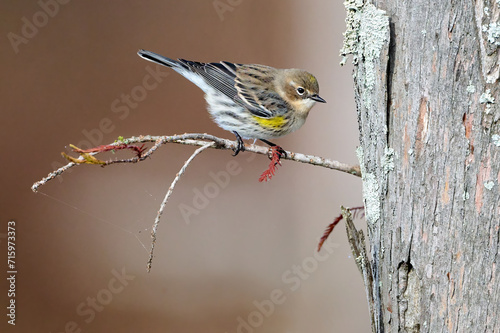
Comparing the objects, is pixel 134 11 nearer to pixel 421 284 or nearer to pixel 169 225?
pixel 169 225

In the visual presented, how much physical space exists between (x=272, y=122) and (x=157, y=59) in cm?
74

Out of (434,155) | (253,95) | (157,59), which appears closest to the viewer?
(434,155)

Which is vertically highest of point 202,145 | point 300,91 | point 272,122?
point 300,91

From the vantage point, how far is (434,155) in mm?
1377

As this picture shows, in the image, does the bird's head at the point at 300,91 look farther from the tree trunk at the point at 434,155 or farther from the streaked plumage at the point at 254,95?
the tree trunk at the point at 434,155

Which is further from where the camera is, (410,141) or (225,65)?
(225,65)

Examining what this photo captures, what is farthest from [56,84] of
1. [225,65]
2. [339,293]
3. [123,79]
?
[339,293]

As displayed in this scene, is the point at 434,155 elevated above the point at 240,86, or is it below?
below

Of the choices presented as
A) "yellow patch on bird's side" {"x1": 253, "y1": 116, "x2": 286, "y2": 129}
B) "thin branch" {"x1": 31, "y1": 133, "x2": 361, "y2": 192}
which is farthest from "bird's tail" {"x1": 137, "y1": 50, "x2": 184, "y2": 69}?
"thin branch" {"x1": 31, "y1": 133, "x2": 361, "y2": 192}

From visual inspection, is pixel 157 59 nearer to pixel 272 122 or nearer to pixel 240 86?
pixel 240 86

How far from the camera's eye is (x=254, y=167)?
353cm

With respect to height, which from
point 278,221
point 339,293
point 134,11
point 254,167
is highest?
point 134,11

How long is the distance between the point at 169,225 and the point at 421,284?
2.17 m

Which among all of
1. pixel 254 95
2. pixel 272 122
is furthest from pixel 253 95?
pixel 272 122
